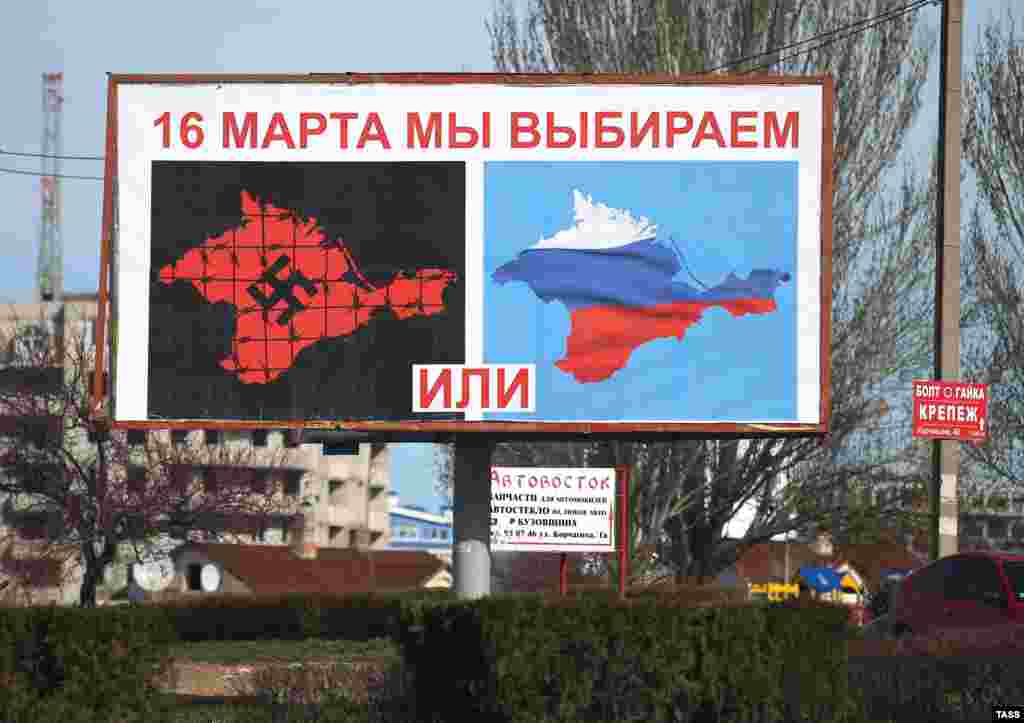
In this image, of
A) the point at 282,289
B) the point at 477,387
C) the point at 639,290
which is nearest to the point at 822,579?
the point at 639,290

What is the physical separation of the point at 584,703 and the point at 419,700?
147 centimetres

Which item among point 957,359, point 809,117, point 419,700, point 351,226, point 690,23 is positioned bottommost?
point 419,700

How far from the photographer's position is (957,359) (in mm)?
19797

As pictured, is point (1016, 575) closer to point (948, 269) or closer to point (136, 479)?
point (948, 269)

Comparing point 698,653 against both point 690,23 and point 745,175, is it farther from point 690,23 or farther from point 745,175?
point 690,23

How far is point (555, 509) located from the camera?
17531 millimetres

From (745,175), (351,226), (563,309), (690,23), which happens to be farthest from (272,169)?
(690,23)

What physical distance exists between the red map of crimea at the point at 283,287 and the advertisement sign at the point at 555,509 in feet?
6.50

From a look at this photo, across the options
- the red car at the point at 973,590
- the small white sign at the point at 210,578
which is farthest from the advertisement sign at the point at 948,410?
the small white sign at the point at 210,578

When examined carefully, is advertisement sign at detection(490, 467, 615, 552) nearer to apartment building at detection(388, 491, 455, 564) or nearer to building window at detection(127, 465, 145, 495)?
building window at detection(127, 465, 145, 495)

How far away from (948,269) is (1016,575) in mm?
3472

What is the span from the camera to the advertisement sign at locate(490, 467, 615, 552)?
1742cm

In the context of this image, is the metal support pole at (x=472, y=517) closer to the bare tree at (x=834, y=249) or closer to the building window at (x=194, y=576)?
the bare tree at (x=834, y=249)

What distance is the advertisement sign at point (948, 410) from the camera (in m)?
18.6
